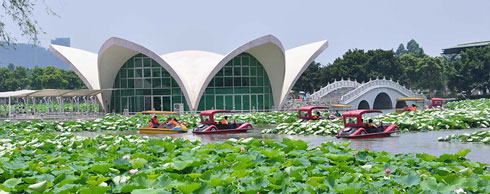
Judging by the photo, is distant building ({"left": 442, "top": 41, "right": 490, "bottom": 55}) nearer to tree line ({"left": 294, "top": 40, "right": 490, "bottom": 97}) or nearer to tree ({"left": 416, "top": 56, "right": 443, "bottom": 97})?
tree line ({"left": 294, "top": 40, "right": 490, "bottom": 97})

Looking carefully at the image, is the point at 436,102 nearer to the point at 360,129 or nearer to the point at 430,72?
the point at 360,129

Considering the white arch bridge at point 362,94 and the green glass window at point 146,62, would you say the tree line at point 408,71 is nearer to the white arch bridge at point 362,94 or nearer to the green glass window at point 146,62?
the white arch bridge at point 362,94

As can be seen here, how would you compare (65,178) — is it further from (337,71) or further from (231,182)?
(337,71)

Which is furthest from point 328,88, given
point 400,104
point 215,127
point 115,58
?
point 215,127

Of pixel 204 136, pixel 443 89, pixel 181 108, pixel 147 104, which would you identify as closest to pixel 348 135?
pixel 204 136

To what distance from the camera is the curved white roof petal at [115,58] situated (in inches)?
1625

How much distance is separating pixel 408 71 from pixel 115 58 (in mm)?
58726

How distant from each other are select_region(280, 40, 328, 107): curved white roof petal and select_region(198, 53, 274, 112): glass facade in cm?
176

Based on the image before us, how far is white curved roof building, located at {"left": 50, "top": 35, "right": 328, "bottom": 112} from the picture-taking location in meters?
44.0

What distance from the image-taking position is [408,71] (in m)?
90.2

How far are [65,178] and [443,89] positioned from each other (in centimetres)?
10107

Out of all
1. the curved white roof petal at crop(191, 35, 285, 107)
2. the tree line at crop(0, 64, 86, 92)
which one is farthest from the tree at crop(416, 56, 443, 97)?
the tree line at crop(0, 64, 86, 92)

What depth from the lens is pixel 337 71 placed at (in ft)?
274

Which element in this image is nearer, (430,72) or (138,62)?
(138,62)
